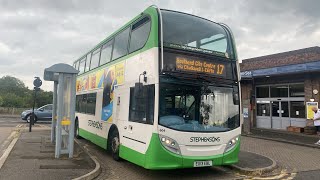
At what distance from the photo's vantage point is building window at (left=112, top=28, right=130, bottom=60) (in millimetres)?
10133

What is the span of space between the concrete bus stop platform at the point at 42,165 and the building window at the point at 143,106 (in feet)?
6.05

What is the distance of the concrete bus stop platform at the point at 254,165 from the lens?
8.98m

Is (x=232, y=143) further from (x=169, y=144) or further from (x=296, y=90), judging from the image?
(x=296, y=90)

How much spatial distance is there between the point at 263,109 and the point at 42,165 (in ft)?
51.8

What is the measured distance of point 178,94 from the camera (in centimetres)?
782

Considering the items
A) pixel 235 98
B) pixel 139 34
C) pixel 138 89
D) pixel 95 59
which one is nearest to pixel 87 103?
pixel 95 59

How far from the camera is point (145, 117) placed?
26.3 feet

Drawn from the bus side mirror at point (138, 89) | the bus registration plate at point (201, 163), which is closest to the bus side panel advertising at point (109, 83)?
the bus side mirror at point (138, 89)

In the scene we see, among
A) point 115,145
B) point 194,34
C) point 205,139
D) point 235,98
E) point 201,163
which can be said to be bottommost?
point 201,163

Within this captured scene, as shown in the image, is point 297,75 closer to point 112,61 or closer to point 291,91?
point 291,91

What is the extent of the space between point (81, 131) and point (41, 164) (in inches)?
233

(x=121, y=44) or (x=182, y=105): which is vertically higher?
A: (x=121, y=44)

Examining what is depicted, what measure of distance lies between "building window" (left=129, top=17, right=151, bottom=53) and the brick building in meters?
10.8

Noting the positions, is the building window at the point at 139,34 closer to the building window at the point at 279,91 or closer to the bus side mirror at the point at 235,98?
the bus side mirror at the point at 235,98
